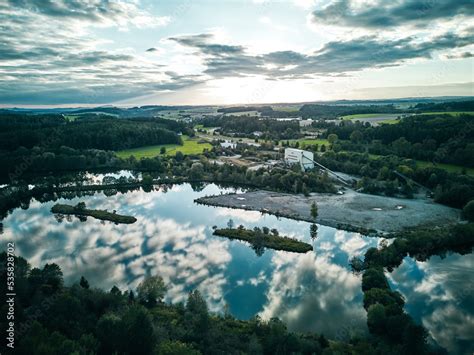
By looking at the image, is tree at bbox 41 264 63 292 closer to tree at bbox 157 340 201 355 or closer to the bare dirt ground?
tree at bbox 157 340 201 355

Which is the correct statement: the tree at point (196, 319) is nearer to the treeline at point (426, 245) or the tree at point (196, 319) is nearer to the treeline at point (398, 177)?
the treeline at point (426, 245)

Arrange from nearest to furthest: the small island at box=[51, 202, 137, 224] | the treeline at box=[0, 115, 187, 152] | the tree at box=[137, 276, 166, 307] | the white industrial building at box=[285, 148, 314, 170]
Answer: the tree at box=[137, 276, 166, 307]
the small island at box=[51, 202, 137, 224]
the white industrial building at box=[285, 148, 314, 170]
the treeline at box=[0, 115, 187, 152]

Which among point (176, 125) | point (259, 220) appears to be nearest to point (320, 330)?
point (259, 220)

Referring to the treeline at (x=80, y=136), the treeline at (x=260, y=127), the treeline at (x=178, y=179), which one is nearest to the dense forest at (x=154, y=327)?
the treeline at (x=178, y=179)

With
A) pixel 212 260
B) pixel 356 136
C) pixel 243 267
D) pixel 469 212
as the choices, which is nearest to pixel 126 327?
pixel 243 267

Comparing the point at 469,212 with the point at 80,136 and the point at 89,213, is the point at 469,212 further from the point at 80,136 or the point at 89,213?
the point at 80,136

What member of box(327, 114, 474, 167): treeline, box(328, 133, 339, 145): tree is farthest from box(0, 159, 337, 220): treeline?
box(328, 133, 339, 145): tree

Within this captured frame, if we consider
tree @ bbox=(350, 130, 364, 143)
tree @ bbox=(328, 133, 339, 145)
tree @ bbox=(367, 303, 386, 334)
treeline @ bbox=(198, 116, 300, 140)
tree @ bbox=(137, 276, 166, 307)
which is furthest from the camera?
treeline @ bbox=(198, 116, 300, 140)
